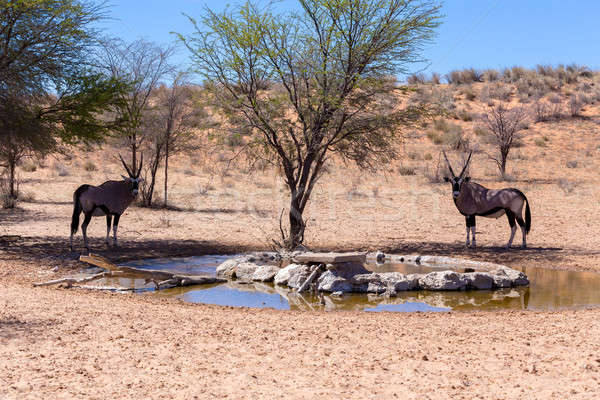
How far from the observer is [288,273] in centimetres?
1165

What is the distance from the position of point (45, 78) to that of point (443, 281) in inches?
409

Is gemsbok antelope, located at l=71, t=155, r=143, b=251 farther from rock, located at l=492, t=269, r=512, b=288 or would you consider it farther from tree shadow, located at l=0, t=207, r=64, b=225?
rock, located at l=492, t=269, r=512, b=288

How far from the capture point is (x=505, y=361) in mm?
6395

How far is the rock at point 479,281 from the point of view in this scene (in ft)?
37.1

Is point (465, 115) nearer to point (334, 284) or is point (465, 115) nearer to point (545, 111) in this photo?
point (545, 111)

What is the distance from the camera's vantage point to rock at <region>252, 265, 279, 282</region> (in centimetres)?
1196

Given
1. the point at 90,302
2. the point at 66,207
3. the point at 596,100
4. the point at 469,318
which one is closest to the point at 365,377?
the point at 469,318

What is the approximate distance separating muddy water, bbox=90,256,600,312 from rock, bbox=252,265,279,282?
246 mm

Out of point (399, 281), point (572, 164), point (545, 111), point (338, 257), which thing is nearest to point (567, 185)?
point (572, 164)

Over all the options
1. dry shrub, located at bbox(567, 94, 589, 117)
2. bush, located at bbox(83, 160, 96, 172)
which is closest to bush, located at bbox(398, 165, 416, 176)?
bush, located at bbox(83, 160, 96, 172)

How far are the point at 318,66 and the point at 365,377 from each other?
34.2 ft

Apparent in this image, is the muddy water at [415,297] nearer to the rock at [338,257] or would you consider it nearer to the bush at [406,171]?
the rock at [338,257]

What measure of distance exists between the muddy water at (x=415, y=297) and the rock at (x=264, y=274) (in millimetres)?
246

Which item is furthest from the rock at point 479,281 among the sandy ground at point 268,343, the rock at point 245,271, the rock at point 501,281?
the rock at point 245,271
